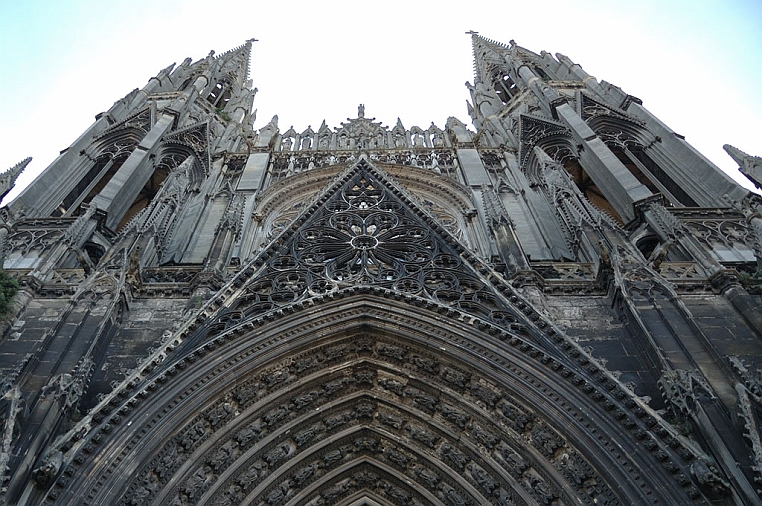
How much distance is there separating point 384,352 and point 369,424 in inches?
47.0

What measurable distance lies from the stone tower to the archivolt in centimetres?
3

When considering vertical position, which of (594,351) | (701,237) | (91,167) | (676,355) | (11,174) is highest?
(91,167)

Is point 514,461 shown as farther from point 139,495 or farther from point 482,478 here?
point 139,495

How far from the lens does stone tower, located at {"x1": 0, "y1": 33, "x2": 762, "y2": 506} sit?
24.5 ft

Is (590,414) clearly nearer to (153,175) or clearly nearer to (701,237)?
(701,237)

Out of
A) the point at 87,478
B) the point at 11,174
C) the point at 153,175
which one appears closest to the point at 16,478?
the point at 87,478

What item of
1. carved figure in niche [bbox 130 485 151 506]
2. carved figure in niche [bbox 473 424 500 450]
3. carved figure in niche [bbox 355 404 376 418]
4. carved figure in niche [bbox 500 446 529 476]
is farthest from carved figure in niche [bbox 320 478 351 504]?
carved figure in niche [bbox 130 485 151 506]

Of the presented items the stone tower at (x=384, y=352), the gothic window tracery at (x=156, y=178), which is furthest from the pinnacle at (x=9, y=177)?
the gothic window tracery at (x=156, y=178)

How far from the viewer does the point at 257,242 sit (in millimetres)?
16109

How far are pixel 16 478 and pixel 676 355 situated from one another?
8.07 metres

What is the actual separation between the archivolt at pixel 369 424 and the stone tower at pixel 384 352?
0.03m

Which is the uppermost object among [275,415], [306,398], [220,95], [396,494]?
[220,95]

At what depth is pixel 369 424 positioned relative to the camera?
33.7 ft

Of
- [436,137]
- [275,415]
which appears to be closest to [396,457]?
[275,415]
